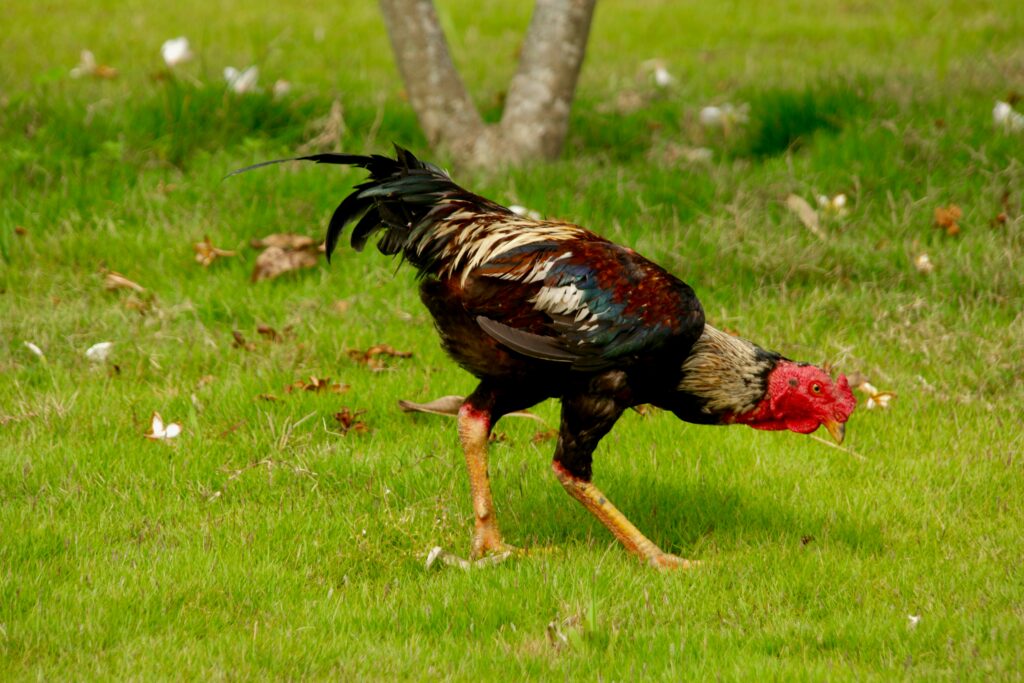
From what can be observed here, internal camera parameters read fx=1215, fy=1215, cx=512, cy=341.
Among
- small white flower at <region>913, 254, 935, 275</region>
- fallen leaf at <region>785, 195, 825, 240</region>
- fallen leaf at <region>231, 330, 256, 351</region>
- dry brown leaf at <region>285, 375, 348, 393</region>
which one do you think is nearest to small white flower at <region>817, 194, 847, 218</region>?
fallen leaf at <region>785, 195, 825, 240</region>

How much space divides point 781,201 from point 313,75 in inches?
175

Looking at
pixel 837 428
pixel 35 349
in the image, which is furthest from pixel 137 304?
pixel 837 428

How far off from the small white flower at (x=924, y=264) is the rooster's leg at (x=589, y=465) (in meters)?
3.42

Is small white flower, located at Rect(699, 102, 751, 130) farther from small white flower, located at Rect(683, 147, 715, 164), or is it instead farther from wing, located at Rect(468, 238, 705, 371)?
wing, located at Rect(468, 238, 705, 371)

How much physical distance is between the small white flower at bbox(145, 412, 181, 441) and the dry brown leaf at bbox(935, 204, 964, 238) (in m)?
4.98

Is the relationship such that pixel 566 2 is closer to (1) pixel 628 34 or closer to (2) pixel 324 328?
(2) pixel 324 328

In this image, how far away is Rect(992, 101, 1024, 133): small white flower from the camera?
873cm

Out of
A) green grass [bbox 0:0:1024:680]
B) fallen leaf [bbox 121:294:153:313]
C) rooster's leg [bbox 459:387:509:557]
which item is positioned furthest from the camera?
fallen leaf [bbox 121:294:153:313]

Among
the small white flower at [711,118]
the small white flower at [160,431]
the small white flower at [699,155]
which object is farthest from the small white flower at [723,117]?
the small white flower at [160,431]

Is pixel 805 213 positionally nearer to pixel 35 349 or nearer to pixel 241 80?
pixel 241 80

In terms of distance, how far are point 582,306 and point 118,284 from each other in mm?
3989

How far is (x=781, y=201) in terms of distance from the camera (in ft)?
27.0

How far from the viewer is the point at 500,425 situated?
6324 mm

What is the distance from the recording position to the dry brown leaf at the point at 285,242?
25.4ft
